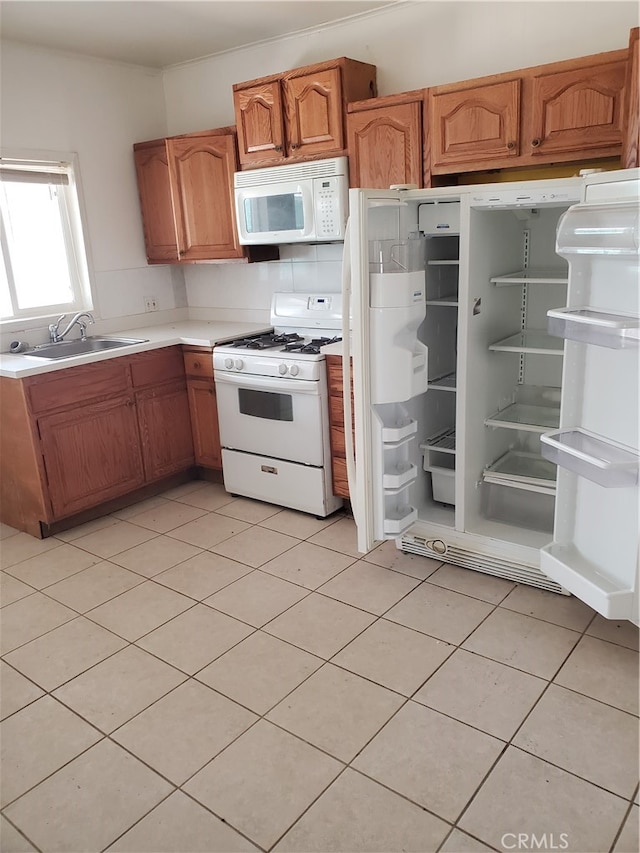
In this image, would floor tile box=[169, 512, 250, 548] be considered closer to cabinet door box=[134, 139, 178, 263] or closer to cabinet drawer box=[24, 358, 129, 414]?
cabinet drawer box=[24, 358, 129, 414]

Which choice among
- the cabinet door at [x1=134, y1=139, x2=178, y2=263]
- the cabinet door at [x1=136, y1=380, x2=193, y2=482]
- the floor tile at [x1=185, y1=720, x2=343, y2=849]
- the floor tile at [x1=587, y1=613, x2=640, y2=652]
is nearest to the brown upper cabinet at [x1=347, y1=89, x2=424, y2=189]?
the cabinet door at [x1=134, y1=139, x2=178, y2=263]

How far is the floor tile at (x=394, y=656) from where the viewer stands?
223cm

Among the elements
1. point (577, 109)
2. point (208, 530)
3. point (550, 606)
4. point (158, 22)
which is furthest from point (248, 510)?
point (158, 22)

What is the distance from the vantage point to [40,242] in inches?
155

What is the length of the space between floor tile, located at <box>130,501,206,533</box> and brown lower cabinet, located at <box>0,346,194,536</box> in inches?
7.4

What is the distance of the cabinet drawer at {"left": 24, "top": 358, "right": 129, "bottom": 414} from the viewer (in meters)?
3.28

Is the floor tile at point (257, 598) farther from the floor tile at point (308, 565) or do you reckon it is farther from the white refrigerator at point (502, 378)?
the white refrigerator at point (502, 378)

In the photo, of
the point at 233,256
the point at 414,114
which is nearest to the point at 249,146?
the point at 233,256

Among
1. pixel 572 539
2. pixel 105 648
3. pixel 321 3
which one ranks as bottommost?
pixel 105 648

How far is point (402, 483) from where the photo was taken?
2764mm

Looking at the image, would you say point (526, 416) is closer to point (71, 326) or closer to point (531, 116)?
point (531, 116)

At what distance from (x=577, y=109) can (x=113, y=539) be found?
9.67ft

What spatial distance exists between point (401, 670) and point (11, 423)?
2.35 metres

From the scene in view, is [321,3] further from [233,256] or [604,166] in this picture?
[604,166]
